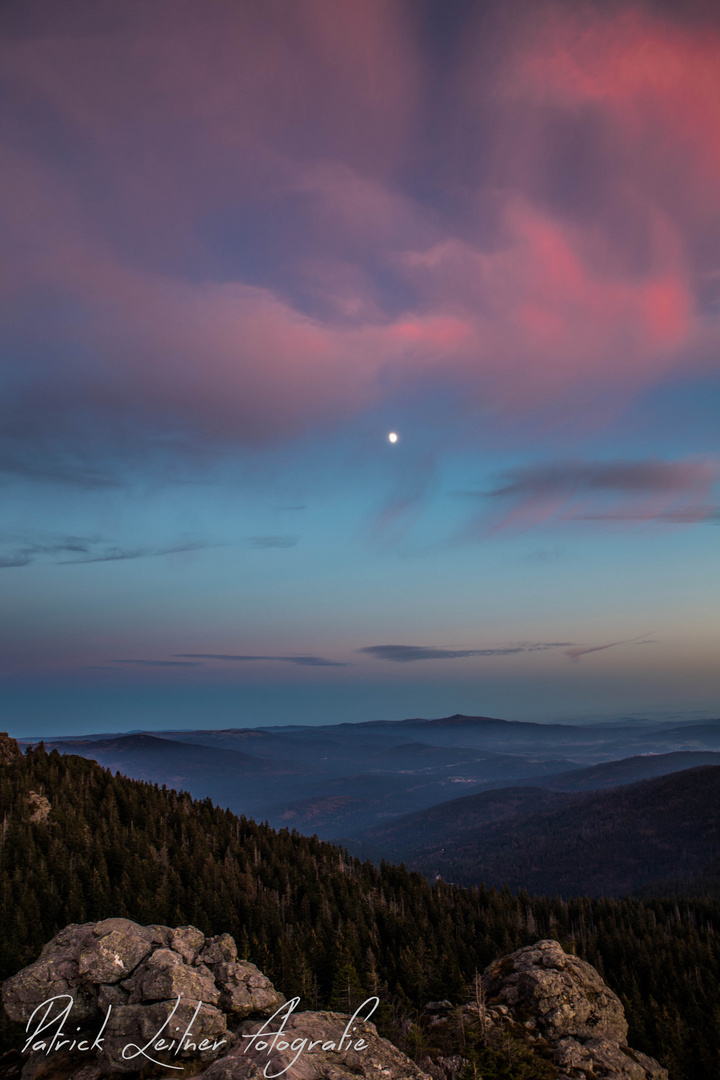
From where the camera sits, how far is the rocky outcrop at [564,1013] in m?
62.9

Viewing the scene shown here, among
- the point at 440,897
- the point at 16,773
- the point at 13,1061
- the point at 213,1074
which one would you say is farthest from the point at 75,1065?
the point at 16,773

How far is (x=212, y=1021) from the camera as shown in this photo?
42531mm

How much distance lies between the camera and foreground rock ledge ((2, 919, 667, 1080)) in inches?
1443

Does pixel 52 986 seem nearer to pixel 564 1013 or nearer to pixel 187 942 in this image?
pixel 187 942

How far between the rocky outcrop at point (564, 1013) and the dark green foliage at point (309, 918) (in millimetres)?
22442

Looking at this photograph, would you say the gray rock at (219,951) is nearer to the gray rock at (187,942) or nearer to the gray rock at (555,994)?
the gray rock at (187,942)

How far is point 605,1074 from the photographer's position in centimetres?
6112

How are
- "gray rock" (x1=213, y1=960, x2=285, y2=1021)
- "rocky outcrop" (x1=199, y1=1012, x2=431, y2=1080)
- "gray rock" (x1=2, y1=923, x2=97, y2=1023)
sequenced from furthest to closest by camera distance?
"gray rock" (x1=213, y1=960, x2=285, y2=1021)
"gray rock" (x1=2, y1=923, x2=97, y2=1023)
"rocky outcrop" (x1=199, y1=1012, x2=431, y2=1080)

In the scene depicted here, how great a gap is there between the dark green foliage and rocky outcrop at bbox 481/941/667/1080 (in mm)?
22442

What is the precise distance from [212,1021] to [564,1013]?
5443cm

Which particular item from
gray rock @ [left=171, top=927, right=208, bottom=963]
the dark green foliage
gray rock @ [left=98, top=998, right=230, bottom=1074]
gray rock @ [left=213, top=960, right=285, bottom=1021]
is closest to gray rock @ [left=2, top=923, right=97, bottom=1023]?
gray rock @ [left=98, top=998, right=230, bottom=1074]

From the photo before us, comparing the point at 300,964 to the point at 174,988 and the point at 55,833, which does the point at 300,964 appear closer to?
the point at 174,988

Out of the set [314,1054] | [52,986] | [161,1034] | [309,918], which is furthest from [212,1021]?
[309,918]

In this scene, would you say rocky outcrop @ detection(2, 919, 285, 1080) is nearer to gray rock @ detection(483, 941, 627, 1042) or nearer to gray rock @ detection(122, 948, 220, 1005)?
gray rock @ detection(122, 948, 220, 1005)
